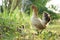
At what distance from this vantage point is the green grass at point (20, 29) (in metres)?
2.00

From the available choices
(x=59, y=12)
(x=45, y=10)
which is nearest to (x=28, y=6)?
(x=45, y=10)

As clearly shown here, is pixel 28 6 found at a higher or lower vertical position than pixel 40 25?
higher

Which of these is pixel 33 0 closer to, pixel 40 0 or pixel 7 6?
pixel 40 0

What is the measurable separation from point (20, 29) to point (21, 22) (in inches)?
2.7

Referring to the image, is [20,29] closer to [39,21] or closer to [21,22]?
[21,22]

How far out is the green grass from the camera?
2.00 meters

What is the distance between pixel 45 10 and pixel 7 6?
35 cm

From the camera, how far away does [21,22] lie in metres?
2.06

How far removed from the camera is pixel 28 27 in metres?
2.05

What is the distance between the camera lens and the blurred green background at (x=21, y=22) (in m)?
2.01

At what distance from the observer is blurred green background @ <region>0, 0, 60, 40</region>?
2010 mm

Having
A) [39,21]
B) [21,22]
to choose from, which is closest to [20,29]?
[21,22]

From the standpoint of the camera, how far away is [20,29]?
2.03 meters

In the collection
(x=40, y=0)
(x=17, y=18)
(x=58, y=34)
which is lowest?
(x=58, y=34)
